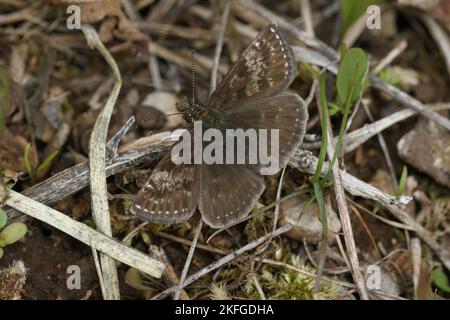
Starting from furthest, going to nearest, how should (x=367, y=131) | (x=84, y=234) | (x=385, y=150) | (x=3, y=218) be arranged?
(x=385, y=150) < (x=367, y=131) < (x=84, y=234) < (x=3, y=218)

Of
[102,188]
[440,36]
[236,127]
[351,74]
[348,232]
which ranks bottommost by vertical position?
[348,232]

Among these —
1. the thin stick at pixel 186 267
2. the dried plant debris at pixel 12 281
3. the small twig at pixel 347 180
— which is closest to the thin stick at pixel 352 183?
the small twig at pixel 347 180

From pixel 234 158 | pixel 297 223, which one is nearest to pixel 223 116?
pixel 234 158

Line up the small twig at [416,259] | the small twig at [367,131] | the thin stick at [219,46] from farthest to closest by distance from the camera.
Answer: the thin stick at [219,46]
the small twig at [367,131]
the small twig at [416,259]

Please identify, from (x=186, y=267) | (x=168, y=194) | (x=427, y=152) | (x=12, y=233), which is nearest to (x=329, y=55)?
(x=427, y=152)

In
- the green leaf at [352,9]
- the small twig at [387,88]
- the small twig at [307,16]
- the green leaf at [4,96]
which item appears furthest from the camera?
the small twig at [307,16]

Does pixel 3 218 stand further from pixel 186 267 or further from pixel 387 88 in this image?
pixel 387 88

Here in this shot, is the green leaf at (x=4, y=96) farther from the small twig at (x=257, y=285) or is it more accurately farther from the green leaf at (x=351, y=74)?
the green leaf at (x=351, y=74)
